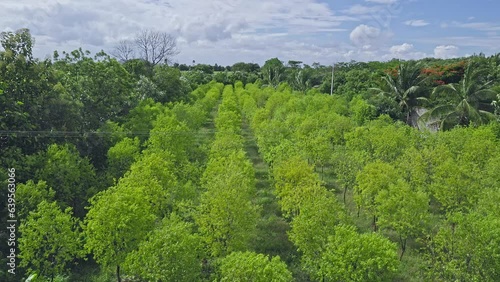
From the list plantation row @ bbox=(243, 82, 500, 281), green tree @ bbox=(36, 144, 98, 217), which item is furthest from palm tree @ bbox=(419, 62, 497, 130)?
green tree @ bbox=(36, 144, 98, 217)

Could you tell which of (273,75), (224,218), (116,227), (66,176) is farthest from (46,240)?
(273,75)

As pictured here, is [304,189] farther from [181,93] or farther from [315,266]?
[181,93]

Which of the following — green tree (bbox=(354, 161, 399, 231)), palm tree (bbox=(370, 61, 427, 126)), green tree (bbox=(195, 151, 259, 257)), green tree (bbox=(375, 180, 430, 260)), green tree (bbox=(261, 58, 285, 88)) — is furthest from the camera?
green tree (bbox=(261, 58, 285, 88))

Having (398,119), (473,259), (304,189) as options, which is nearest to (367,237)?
(473,259)

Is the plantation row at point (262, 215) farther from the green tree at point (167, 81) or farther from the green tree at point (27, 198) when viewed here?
the green tree at point (167, 81)

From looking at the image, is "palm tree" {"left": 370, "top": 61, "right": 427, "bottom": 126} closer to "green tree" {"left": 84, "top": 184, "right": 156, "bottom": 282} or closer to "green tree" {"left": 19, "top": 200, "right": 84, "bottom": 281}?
"green tree" {"left": 84, "top": 184, "right": 156, "bottom": 282}

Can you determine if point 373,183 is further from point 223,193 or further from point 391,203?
point 223,193
